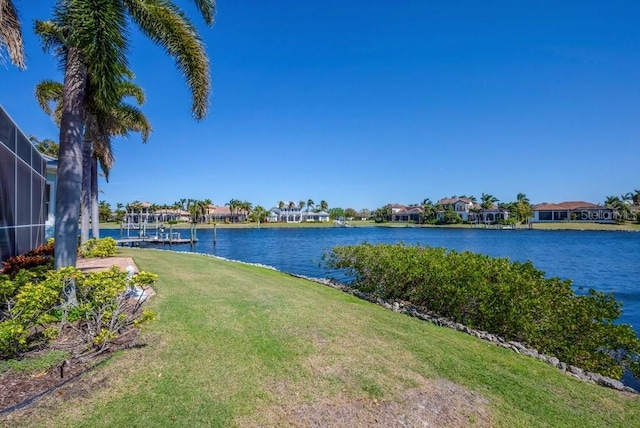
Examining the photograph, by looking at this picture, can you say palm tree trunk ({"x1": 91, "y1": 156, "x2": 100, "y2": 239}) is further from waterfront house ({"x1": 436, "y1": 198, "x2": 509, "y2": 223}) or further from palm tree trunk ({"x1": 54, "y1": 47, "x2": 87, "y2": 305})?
waterfront house ({"x1": 436, "y1": 198, "x2": 509, "y2": 223})

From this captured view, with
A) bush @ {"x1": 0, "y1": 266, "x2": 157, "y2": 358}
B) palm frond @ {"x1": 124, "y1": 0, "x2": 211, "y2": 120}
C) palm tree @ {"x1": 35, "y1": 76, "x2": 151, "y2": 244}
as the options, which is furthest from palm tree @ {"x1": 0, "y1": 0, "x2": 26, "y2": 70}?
palm tree @ {"x1": 35, "y1": 76, "x2": 151, "y2": 244}

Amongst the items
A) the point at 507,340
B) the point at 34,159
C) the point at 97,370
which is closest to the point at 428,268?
the point at 507,340

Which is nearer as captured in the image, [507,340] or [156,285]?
[507,340]

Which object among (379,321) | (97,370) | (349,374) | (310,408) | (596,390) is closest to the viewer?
(310,408)

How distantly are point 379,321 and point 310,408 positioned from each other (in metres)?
4.24

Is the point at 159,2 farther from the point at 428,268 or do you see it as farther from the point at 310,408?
the point at 428,268

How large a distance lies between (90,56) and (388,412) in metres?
7.39

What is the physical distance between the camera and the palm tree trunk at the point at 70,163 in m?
7.00

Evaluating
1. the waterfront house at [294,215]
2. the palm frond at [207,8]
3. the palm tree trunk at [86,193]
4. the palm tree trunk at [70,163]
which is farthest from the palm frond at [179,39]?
the waterfront house at [294,215]

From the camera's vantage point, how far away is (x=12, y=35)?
7031 mm

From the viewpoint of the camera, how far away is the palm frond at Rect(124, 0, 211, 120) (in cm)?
805

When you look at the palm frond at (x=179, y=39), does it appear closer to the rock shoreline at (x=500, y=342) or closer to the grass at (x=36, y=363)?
the grass at (x=36, y=363)

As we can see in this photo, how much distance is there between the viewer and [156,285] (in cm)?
967

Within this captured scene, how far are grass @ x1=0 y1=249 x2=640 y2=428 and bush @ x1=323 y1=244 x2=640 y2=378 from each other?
1386mm
